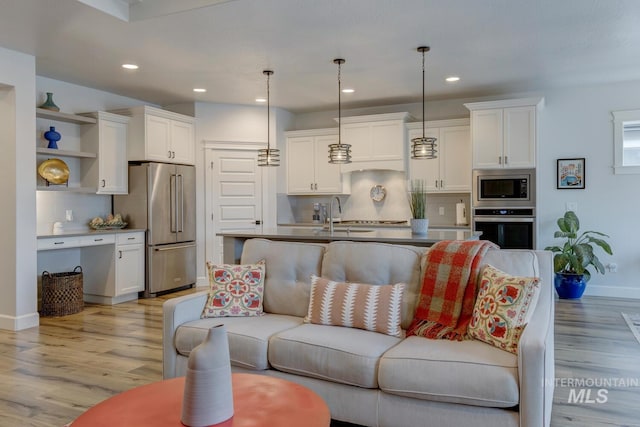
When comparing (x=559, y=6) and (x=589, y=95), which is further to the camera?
(x=589, y=95)

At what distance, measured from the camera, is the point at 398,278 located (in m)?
2.89

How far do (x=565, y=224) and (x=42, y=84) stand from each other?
6237mm

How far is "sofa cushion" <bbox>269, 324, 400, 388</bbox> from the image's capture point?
2.30 meters

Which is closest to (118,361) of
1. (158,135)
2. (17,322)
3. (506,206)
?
(17,322)

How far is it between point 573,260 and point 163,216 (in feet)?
16.4

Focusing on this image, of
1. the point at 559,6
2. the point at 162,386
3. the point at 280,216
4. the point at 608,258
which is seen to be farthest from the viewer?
the point at 280,216

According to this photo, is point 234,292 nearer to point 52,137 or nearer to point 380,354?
point 380,354

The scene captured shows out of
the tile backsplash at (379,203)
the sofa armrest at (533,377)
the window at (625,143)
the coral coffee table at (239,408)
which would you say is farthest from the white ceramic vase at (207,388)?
the window at (625,143)

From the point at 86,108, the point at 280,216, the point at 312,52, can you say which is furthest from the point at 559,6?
the point at 86,108

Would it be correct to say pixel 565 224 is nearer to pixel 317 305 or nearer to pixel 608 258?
pixel 608 258

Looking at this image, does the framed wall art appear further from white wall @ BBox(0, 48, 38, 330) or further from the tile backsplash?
white wall @ BBox(0, 48, 38, 330)

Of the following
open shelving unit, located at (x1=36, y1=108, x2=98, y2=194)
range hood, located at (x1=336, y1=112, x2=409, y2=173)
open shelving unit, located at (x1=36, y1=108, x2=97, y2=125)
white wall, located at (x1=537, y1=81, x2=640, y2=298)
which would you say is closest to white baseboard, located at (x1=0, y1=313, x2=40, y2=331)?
open shelving unit, located at (x1=36, y1=108, x2=98, y2=194)

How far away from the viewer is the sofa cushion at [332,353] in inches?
90.7

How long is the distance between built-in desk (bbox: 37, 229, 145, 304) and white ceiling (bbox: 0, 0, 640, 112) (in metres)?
1.89
